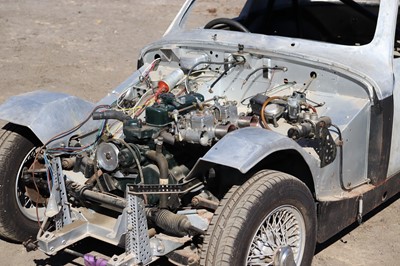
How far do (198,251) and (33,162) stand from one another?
160cm

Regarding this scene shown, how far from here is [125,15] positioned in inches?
527

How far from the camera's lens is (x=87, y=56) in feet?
34.8

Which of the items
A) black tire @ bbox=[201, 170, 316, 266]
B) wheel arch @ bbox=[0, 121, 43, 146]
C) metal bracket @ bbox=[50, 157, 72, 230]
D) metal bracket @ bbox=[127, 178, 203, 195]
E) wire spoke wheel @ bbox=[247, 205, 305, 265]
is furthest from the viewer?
wheel arch @ bbox=[0, 121, 43, 146]

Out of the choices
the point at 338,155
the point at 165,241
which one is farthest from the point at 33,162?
the point at 338,155

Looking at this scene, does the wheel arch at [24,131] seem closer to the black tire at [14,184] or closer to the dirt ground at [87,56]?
the black tire at [14,184]

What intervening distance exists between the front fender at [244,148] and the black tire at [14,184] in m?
1.54

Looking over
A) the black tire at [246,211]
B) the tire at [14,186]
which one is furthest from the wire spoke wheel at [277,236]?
the tire at [14,186]

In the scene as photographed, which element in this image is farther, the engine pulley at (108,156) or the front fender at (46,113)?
the front fender at (46,113)

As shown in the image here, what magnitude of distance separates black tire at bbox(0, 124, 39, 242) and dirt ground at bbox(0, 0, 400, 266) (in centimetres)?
17

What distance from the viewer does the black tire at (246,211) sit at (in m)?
3.70

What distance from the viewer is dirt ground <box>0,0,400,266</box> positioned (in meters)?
4.99

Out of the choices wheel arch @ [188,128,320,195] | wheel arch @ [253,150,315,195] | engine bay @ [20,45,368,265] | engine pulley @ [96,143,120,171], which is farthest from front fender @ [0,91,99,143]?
wheel arch @ [253,150,315,195]

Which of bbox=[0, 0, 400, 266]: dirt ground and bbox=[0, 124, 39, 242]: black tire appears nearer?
bbox=[0, 124, 39, 242]: black tire

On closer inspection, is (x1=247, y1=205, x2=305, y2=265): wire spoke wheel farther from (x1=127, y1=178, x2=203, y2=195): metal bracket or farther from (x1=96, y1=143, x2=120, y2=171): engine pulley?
(x1=96, y1=143, x2=120, y2=171): engine pulley
